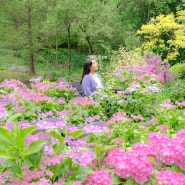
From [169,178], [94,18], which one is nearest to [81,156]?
[169,178]

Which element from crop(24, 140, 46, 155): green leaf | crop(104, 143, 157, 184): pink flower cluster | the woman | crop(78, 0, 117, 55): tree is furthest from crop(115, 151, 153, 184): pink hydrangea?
crop(78, 0, 117, 55): tree

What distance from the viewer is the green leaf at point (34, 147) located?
132 centimetres

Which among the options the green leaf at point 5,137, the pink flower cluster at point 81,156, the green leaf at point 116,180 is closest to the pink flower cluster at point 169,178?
the green leaf at point 116,180

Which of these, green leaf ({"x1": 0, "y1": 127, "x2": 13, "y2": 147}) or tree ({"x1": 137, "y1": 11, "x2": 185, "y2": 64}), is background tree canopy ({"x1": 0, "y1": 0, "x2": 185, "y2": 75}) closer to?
tree ({"x1": 137, "y1": 11, "x2": 185, "y2": 64})

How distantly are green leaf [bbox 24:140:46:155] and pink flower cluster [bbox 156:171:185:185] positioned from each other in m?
0.44

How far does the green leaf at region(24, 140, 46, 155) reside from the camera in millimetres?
1324

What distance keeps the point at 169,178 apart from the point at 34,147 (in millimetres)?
502

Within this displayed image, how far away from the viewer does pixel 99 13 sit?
57.7 ft

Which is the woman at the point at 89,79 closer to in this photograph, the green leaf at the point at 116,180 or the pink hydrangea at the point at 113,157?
the pink hydrangea at the point at 113,157

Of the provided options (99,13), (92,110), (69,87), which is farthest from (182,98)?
(99,13)

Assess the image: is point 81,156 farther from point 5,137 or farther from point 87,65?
point 87,65

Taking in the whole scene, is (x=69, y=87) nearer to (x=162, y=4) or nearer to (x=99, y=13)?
(x=99, y=13)

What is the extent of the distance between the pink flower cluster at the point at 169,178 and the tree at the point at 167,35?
11.1 metres

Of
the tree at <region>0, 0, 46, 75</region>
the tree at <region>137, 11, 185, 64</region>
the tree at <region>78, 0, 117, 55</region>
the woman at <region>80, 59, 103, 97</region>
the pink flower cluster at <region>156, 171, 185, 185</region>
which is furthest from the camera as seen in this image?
the tree at <region>78, 0, 117, 55</region>
